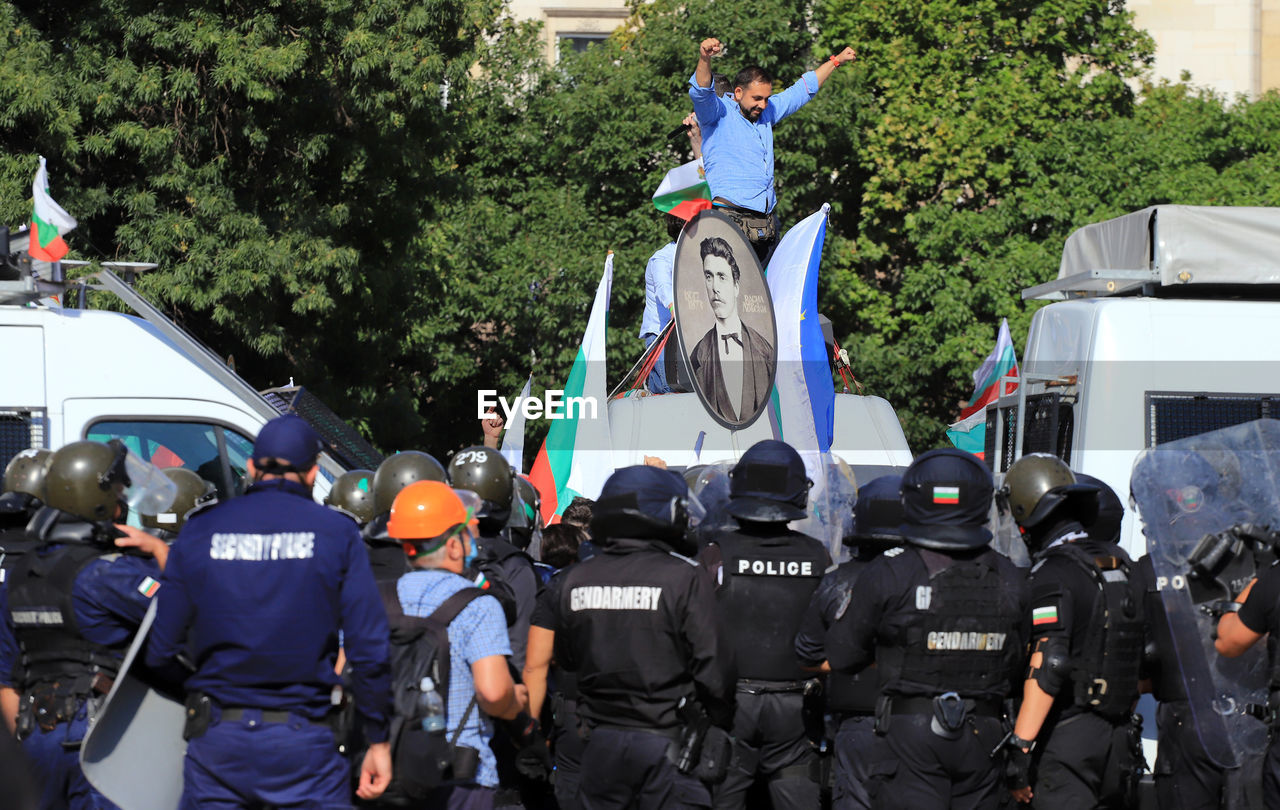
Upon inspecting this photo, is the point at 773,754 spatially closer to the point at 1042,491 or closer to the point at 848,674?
the point at 848,674

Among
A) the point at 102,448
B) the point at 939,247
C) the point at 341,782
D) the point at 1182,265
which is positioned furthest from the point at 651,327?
the point at 939,247

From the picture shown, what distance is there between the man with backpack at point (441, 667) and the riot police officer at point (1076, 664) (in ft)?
6.43

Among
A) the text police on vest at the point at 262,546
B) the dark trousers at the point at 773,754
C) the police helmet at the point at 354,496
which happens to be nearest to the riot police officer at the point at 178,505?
the police helmet at the point at 354,496

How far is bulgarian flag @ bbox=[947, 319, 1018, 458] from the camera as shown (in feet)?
43.5

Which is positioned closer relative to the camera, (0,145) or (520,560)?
(520,560)

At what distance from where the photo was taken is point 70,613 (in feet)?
17.2

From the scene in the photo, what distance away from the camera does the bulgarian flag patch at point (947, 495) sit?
5.38 meters

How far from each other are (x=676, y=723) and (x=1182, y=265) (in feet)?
17.3

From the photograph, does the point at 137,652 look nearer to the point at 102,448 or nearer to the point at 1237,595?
the point at 102,448

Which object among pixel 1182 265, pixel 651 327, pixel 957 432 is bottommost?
pixel 957 432

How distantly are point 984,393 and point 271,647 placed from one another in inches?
410

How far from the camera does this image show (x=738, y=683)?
19.8 feet

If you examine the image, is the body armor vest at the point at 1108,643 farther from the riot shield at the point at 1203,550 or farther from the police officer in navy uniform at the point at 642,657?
the police officer in navy uniform at the point at 642,657

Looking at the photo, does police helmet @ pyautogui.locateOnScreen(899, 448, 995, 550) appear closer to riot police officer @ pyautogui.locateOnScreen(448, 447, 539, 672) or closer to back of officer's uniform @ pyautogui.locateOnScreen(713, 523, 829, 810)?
back of officer's uniform @ pyautogui.locateOnScreen(713, 523, 829, 810)
